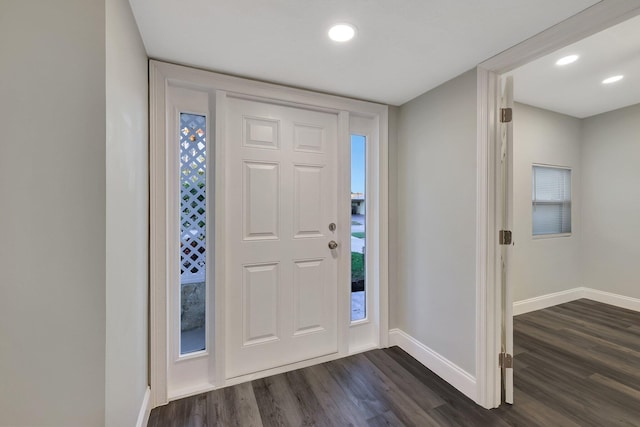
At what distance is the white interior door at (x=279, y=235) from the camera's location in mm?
1938

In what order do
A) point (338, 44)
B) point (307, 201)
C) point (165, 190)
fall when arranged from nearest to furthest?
point (338, 44), point (165, 190), point (307, 201)

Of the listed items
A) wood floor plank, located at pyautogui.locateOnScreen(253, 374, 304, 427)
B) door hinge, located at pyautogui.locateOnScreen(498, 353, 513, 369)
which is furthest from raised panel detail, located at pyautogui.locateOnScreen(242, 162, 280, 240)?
door hinge, located at pyautogui.locateOnScreen(498, 353, 513, 369)

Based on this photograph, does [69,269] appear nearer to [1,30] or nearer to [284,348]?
[1,30]

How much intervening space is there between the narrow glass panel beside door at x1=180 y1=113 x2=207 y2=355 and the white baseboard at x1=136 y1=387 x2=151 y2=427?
287 millimetres

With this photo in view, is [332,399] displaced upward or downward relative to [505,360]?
downward

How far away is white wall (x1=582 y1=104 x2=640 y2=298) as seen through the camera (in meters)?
3.11

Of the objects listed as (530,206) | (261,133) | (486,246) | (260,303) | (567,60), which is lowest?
(260,303)

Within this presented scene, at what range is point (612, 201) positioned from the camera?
328 cm

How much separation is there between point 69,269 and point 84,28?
80 cm

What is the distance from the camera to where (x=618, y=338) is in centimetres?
252

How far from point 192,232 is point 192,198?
24 centimetres

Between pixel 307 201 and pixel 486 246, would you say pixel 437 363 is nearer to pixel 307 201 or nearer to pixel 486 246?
pixel 486 246

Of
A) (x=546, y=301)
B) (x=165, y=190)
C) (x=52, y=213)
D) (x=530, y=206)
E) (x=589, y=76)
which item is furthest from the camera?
(x=546, y=301)

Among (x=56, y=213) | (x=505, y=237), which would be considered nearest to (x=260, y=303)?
(x=56, y=213)
